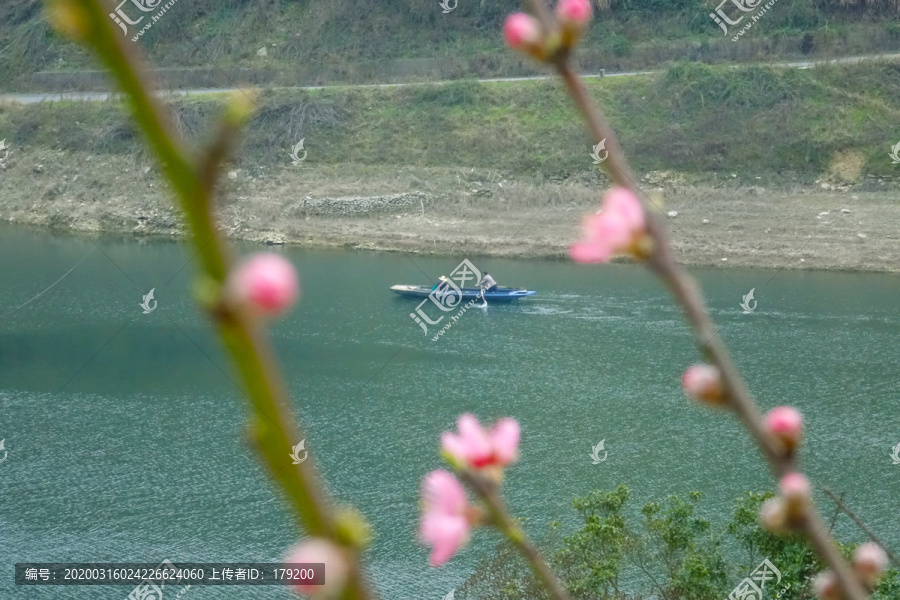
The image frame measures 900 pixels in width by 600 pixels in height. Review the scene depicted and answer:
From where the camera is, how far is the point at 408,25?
2750 cm

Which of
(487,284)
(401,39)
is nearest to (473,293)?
(487,284)

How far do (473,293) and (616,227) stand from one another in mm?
16097

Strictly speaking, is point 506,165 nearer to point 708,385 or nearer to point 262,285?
point 708,385

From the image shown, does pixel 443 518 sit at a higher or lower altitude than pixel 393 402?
higher

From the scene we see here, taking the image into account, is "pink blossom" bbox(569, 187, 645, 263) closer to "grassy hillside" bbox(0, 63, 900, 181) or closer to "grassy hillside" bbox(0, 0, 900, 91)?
"grassy hillside" bbox(0, 63, 900, 181)

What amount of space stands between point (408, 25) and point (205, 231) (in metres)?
28.2

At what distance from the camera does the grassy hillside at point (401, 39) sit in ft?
84.4

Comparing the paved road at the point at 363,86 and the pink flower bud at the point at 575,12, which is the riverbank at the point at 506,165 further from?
the pink flower bud at the point at 575,12

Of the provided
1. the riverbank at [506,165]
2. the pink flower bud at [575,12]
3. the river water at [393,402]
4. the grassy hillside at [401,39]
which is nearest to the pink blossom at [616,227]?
the pink flower bud at [575,12]

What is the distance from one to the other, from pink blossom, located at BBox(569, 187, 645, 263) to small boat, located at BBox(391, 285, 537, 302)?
1572cm

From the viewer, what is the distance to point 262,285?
360mm

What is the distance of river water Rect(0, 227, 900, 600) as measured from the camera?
28.7 feet

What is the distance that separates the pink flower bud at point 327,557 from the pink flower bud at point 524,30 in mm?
315

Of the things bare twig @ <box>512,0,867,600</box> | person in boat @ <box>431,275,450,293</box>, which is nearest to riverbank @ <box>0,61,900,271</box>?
person in boat @ <box>431,275,450,293</box>
